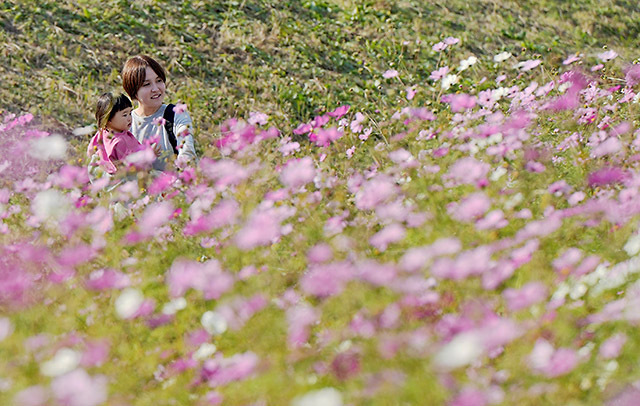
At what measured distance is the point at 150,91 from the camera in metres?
4.39

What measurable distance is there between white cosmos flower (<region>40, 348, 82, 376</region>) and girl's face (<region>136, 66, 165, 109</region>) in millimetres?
2687

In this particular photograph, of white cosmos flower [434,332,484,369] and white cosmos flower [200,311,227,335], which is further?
white cosmos flower [200,311,227,335]

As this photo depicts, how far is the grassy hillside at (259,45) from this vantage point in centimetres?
705

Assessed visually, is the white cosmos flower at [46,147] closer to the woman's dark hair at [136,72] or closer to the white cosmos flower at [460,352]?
the woman's dark hair at [136,72]

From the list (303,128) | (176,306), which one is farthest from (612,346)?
(303,128)

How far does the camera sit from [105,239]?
275 centimetres

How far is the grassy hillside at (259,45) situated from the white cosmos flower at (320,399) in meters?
5.05

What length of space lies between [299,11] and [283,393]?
25.9 feet

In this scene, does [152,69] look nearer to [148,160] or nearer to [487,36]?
[148,160]

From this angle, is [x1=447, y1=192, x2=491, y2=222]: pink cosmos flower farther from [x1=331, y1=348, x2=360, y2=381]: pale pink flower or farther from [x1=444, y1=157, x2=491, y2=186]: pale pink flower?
[x1=331, y1=348, x2=360, y2=381]: pale pink flower

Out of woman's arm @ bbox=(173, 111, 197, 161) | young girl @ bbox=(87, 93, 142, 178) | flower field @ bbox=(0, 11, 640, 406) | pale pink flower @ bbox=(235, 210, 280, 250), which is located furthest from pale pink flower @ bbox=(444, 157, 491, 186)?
young girl @ bbox=(87, 93, 142, 178)

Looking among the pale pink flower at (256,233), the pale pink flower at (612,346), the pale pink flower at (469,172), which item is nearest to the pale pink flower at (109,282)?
the pale pink flower at (256,233)

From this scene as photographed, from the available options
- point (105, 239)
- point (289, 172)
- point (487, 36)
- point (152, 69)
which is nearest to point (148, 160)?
point (105, 239)

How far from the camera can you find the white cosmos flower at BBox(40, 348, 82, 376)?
1848mm
